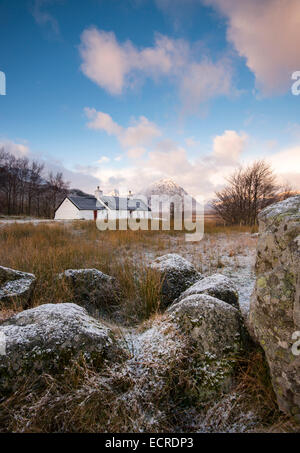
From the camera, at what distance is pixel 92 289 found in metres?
3.43

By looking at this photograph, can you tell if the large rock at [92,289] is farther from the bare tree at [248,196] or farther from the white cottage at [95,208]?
the white cottage at [95,208]

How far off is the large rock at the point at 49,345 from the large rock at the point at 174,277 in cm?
152

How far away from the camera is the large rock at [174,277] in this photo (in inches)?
128

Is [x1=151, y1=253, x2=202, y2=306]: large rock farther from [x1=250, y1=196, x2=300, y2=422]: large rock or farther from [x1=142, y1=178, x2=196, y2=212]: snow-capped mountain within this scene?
[x1=142, y1=178, x2=196, y2=212]: snow-capped mountain

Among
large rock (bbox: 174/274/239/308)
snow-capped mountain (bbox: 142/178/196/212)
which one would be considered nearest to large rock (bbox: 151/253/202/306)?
large rock (bbox: 174/274/239/308)

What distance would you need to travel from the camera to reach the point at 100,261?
15.7 ft

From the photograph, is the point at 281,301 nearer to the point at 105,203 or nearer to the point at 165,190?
the point at 105,203

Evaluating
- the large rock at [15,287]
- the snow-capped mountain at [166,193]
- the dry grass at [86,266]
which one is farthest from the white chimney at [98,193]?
the large rock at [15,287]

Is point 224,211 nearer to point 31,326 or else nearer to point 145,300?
point 145,300

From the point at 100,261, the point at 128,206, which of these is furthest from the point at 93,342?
the point at 128,206

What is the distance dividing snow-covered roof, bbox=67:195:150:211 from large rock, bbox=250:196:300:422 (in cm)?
3184

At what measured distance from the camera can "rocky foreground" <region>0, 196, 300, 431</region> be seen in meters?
1.33

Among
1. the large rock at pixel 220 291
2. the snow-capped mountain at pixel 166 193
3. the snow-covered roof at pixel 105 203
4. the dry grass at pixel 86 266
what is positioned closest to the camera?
the large rock at pixel 220 291

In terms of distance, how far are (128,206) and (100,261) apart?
3262 cm
